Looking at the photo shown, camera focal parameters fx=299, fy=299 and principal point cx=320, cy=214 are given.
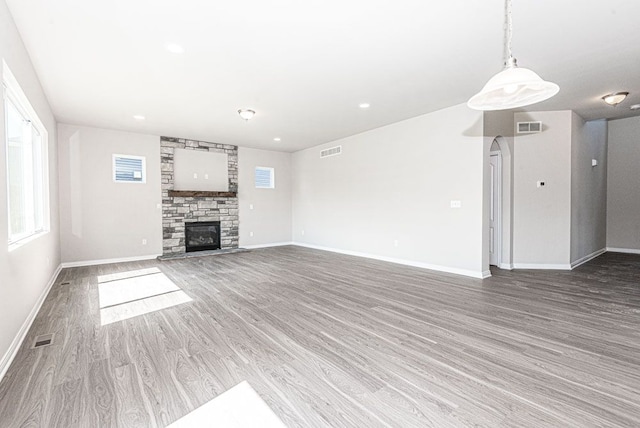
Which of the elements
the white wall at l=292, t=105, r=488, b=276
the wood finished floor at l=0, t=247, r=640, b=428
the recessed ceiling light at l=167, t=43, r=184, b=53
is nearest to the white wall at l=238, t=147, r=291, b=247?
the white wall at l=292, t=105, r=488, b=276

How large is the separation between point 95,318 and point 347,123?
4.98 m

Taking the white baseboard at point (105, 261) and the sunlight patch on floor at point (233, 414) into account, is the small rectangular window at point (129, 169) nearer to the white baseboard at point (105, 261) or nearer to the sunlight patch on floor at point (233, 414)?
the white baseboard at point (105, 261)

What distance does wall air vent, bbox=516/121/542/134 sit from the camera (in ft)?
17.6

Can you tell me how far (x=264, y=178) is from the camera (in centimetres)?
876

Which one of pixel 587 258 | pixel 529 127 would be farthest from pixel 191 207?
pixel 587 258

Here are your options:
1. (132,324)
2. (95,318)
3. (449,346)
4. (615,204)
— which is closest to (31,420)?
(132,324)

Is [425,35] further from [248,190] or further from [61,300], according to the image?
[248,190]

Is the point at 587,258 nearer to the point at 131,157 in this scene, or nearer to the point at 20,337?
the point at 20,337

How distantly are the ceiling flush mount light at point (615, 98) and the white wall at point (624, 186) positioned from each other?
11.6ft

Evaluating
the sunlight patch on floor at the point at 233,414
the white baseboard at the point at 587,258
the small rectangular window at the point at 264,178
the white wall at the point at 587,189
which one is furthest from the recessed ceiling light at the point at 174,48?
the white baseboard at the point at 587,258

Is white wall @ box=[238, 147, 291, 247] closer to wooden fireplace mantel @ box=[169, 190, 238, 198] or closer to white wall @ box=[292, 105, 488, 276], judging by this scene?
wooden fireplace mantel @ box=[169, 190, 238, 198]

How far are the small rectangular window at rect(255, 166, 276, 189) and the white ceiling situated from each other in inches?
137

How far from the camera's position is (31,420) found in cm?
167

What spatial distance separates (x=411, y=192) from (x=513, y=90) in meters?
3.72
